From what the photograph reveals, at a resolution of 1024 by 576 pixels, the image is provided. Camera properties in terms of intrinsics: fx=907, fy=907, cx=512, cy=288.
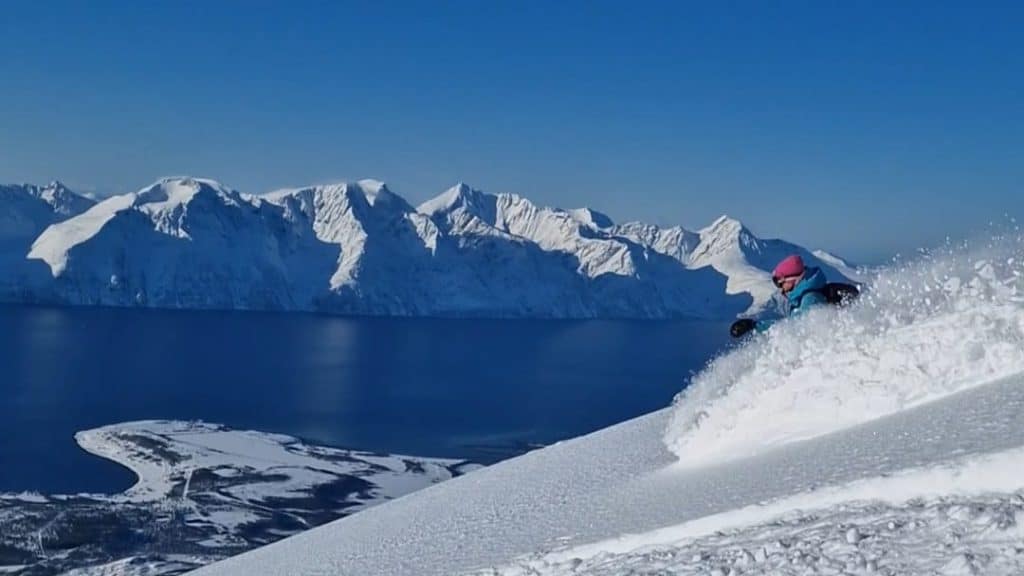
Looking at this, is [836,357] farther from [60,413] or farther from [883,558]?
[60,413]

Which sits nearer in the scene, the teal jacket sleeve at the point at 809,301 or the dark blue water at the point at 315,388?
the teal jacket sleeve at the point at 809,301

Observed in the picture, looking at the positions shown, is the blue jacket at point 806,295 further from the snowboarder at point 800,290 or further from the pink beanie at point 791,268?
the pink beanie at point 791,268

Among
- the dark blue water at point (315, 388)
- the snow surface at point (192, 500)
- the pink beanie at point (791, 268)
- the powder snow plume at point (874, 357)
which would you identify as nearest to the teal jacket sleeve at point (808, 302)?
the powder snow plume at point (874, 357)

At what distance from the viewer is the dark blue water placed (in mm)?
57250

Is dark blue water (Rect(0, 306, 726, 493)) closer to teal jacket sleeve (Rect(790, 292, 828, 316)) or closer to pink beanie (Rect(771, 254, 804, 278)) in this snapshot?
pink beanie (Rect(771, 254, 804, 278))

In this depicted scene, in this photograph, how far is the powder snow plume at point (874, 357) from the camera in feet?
27.2

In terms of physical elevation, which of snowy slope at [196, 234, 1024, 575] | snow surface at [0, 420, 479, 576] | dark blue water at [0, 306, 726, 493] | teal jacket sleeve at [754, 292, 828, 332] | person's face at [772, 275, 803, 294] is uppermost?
person's face at [772, 275, 803, 294]

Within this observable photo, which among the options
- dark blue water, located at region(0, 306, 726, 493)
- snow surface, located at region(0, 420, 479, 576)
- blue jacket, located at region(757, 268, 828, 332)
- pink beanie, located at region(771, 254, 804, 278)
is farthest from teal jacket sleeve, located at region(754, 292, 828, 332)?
dark blue water, located at region(0, 306, 726, 493)

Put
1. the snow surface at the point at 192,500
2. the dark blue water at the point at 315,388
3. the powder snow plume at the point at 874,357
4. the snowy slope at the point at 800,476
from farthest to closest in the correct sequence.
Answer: the dark blue water at the point at 315,388 < the snow surface at the point at 192,500 < the powder snow plume at the point at 874,357 < the snowy slope at the point at 800,476

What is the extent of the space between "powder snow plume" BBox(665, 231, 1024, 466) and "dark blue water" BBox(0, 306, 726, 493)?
35.7 metres

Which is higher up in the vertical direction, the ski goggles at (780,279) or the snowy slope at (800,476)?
the ski goggles at (780,279)

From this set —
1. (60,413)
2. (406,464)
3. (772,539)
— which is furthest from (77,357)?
(772,539)

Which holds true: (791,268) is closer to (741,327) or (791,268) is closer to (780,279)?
(780,279)

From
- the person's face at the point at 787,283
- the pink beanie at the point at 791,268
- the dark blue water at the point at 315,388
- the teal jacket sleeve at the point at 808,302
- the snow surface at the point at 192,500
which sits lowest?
the snow surface at the point at 192,500
